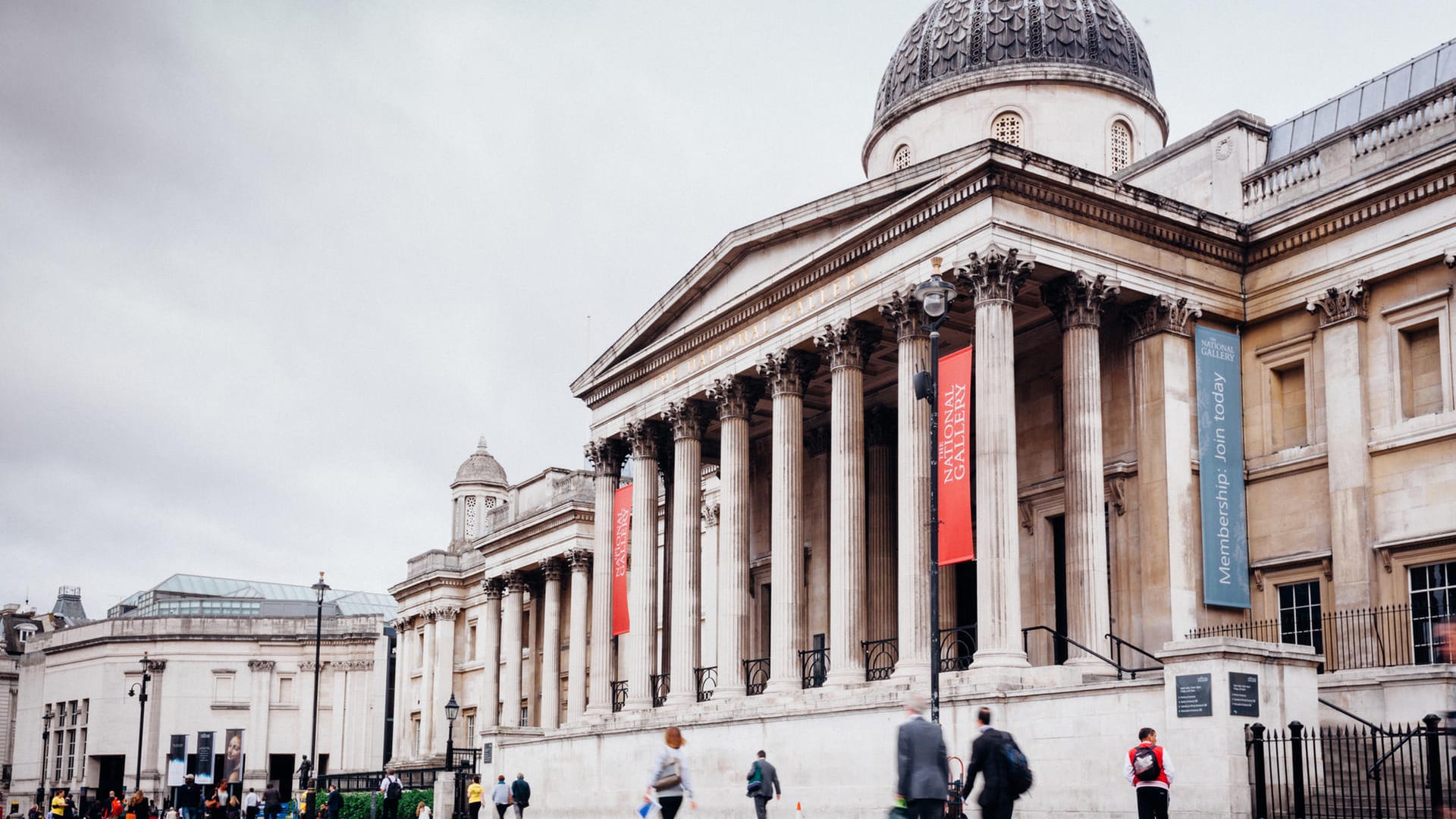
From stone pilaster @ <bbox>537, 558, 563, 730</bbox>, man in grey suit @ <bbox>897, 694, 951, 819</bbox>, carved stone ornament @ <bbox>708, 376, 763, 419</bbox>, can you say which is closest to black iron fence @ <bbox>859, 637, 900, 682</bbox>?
carved stone ornament @ <bbox>708, 376, 763, 419</bbox>

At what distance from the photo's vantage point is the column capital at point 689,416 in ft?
119

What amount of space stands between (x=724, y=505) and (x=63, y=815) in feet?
72.5

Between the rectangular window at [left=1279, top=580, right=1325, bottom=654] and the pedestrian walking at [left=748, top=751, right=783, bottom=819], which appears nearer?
the pedestrian walking at [left=748, top=751, right=783, bottom=819]

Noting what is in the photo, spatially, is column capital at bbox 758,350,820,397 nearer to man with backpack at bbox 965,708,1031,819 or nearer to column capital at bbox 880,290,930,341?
column capital at bbox 880,290,930,341

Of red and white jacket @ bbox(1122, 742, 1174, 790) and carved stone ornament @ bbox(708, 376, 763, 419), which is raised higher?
carved stone ornament @ bbox(708, 376, 763, 419)

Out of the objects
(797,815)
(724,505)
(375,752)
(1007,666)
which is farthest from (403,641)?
(1007,666)

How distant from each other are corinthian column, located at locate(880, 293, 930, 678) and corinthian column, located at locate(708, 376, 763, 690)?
20.4 ft

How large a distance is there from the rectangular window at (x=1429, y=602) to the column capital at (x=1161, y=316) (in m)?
5.89

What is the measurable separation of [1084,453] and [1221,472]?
3.38 metres

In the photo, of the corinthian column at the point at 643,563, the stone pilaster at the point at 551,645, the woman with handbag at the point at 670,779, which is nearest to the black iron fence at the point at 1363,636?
the woman with handbag at the point at 670,779

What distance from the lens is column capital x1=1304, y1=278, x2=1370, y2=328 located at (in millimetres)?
27609

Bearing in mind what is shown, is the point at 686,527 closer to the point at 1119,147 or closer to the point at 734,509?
the point at 734,509

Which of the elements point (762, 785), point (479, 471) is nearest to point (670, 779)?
point (762, 785)

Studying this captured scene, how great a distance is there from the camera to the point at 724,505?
3462 centimetres
